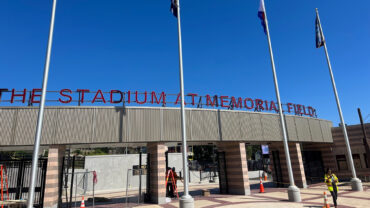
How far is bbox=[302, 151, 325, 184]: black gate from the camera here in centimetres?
2749

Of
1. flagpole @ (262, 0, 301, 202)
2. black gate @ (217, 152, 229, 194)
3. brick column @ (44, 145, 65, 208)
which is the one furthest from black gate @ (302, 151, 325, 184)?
brick column @ (44, 145, 65, 208)

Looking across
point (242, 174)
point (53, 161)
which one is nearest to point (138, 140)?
point (53, 161)

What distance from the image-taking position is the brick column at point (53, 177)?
14555 mm

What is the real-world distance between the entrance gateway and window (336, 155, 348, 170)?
8907mm

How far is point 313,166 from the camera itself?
2819 centimetres

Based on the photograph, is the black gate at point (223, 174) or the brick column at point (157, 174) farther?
the black gate at point (223, 174)

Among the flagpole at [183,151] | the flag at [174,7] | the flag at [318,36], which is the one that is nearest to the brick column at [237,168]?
the flagpole at [183,151]

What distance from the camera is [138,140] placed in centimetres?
1680

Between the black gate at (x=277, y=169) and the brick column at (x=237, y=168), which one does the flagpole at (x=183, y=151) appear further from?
the black gate at (x=277, y=169)

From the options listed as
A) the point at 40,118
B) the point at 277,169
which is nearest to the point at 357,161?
the point at 277,169

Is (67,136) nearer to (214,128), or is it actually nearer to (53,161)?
(53,161)

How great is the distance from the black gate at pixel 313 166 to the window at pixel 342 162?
6.27ft

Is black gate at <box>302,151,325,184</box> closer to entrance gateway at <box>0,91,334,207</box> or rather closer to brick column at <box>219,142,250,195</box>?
entrance gateway at <box>0,91,334,207</box>

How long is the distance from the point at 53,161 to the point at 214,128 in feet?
39.7
